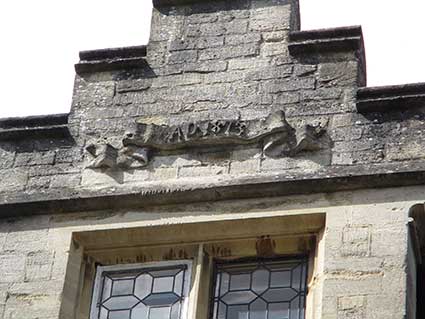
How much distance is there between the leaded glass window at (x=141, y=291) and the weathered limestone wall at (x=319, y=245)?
251 millimetres

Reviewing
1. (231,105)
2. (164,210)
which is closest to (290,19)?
(231,105)

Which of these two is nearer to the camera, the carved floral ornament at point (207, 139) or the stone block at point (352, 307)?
the stone block at point (352, 307)

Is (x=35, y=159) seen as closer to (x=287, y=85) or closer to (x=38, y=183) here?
(x=38, y=183)

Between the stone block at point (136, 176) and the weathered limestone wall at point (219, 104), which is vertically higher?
the weathered limestone wall at point (219, 104)

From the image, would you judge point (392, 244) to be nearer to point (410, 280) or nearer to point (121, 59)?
point (410, 280)

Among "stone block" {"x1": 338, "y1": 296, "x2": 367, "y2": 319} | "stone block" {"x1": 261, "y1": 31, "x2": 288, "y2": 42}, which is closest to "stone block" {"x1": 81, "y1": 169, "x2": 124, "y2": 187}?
"stone block" {"x1": 261, "y1": 31, "x2": 288, "y2": 42}

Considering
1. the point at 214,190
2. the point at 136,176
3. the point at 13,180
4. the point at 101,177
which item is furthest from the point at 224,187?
the point at 13,180

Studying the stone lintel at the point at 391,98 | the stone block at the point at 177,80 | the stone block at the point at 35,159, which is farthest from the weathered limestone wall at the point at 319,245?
the stone block at the point at 177,80

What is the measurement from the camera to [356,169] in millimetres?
11375

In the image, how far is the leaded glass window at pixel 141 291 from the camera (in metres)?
11.4

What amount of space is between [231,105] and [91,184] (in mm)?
966

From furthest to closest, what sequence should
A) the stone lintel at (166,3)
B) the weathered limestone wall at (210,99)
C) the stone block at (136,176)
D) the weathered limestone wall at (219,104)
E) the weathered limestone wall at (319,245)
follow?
the stone lintel at (166,3), the stone block at (136,176), the weathered limestone wall at (210,99), the weathered limestone wall at (219,104), the weathered limestone wall at (319,245)

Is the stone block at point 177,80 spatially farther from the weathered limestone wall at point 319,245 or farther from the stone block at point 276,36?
the weathered limestone wall at point 319,245

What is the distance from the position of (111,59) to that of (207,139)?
Answer: 3.27ft
